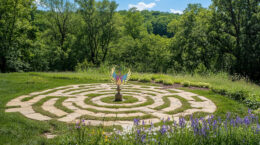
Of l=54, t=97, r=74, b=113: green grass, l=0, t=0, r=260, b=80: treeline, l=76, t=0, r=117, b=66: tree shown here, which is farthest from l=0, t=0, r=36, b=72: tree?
l=54, t=97, r=74, b=113: green grass

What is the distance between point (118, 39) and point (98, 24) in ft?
10.8

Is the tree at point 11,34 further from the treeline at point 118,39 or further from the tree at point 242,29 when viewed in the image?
the tree at point 242,29

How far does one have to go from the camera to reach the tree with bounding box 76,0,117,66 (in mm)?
25484

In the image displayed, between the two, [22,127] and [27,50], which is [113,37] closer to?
[27,50]

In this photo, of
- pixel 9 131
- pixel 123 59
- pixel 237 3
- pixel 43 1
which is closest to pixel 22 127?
pixel 9 131

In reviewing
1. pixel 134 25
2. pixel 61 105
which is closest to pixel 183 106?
pixel 61 105

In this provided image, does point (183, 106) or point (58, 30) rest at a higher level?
point (58, 30)

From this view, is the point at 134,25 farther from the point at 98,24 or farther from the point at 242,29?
the point at 242,29

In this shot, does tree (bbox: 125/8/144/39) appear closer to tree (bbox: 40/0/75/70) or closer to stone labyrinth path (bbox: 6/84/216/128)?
tree (bbox: 40/0/75/70)

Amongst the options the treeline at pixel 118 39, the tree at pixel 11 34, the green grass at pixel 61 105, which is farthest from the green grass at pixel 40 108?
the tree at pixel 11 34

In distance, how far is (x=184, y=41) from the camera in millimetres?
21531

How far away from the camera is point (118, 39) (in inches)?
1073

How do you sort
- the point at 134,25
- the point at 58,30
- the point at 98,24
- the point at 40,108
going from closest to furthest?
1. the point at 40,108
2. the point at 98,24
3. the point at 58,30
4. the point at 134,25

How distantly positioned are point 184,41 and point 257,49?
7521 millimetres
